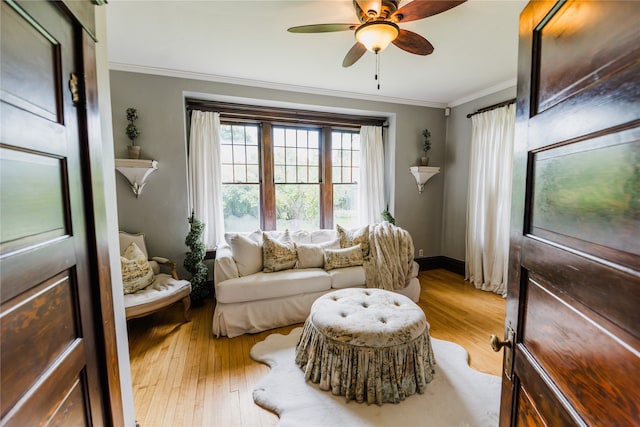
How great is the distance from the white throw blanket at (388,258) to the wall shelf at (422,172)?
48.8 inches

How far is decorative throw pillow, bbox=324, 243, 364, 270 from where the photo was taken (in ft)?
10.1

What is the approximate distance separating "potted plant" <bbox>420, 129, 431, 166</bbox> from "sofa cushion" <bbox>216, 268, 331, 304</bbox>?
2.53 metres

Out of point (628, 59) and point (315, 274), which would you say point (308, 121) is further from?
point (628, 59)

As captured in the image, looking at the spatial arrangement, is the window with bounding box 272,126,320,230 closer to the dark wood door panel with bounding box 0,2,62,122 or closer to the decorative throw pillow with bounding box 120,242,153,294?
the decorative throw pillow with bounding box 120,242,153,294

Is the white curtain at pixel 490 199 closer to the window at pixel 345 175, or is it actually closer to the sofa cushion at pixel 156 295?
the window at pixel 345 175

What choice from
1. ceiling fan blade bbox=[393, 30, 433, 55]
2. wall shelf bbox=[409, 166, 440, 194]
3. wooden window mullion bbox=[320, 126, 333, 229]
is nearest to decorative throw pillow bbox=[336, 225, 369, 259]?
wooden window mullion bbox=[320, 126, 333, 229]

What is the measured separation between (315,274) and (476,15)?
2.63 m

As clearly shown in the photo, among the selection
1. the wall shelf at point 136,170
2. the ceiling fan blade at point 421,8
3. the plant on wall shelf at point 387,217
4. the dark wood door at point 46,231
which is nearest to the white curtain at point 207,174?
the wall shelf at point 136,170

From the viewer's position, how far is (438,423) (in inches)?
63.1

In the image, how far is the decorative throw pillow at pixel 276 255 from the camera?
2959 millimetres

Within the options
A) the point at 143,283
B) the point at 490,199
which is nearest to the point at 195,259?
the point at 143,283

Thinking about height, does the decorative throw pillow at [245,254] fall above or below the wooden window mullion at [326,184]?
Result: below

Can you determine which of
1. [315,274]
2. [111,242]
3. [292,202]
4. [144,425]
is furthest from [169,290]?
[292,202]

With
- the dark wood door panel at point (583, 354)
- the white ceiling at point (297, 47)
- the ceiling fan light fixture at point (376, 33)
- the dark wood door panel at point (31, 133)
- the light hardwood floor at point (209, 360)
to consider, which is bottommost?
the light hardwood floor at point (209, 360)
